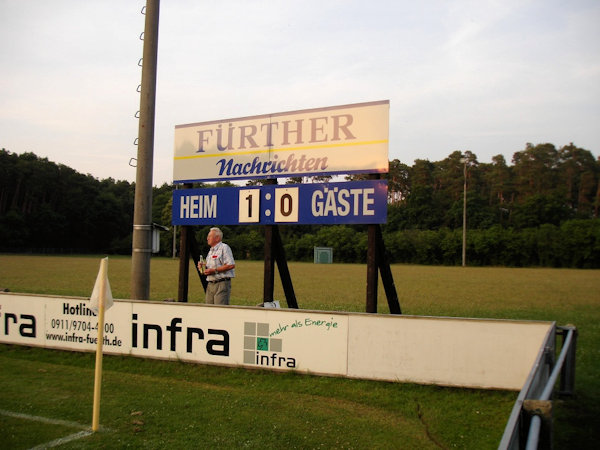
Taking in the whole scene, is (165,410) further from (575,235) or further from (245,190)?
(575,235)

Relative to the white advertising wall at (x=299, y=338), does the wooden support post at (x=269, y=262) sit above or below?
above

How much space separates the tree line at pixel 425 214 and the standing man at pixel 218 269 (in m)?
44.8

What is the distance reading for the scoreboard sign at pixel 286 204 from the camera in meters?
8.09

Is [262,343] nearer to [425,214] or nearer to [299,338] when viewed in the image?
[299,338]

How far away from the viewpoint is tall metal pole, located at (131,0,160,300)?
932 centimetres

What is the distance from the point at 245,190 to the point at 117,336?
333cm

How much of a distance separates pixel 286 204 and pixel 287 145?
105 centimetres

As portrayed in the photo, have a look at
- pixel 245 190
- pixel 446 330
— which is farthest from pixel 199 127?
pixel 446 330

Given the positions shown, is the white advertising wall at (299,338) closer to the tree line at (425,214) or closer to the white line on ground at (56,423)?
the white line on ground at (56,423)

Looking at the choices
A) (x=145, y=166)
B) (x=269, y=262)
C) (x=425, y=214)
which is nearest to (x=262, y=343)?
(x=269, y=262)

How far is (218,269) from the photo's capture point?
8.29 m

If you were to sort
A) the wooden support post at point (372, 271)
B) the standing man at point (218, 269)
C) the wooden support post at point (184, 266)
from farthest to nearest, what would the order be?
1. the wooden support post at point (184, 266)
2. the standing man at point (218, 269)
3. the wooden support post at point (372, 271)

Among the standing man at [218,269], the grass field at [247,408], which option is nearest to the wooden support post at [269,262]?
the standing man at [218,269]

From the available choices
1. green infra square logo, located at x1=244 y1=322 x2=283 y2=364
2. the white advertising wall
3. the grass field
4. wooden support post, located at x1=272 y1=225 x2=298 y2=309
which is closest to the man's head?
wooden support post, located at x1=272 y1=225 x2=298 y2=309
